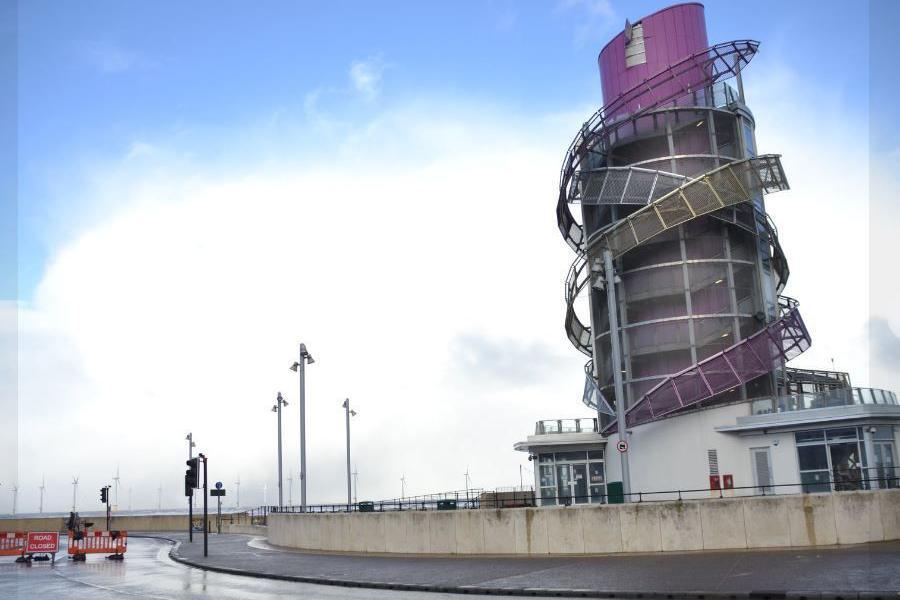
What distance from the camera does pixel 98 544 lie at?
1602 inches

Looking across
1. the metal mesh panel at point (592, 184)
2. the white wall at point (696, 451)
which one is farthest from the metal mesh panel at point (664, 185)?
the white wall at point (696, 451)

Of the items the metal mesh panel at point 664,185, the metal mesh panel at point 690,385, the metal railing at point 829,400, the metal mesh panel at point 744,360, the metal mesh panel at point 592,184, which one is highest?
the metal mesh panel at point 592,184

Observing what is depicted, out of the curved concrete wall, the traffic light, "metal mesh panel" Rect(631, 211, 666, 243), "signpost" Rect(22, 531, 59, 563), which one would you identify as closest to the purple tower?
"metal mesh panel" Rect(631, 211, 666, 243)

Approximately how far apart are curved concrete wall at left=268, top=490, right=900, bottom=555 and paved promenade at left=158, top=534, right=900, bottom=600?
3.29ft

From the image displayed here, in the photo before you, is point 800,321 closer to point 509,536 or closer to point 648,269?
point 648,269

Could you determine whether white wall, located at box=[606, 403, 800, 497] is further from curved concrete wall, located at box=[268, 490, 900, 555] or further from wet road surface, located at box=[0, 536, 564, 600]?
wet road surface, located at box=[0, 536, 564, 600]

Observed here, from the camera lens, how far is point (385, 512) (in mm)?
30641

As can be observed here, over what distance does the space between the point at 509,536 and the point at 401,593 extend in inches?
333

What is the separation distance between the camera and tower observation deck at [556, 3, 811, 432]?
4062 cm

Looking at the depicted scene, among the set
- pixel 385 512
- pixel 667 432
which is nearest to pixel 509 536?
pixel 385 512

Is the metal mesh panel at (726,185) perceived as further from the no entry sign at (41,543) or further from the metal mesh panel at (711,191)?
the no entry sign at (41,543)

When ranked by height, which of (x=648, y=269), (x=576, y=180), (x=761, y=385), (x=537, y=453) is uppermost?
(x=576, y=180)

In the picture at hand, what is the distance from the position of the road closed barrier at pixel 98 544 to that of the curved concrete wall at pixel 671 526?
15.8m

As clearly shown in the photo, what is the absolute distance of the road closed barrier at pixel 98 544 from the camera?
36.3m
